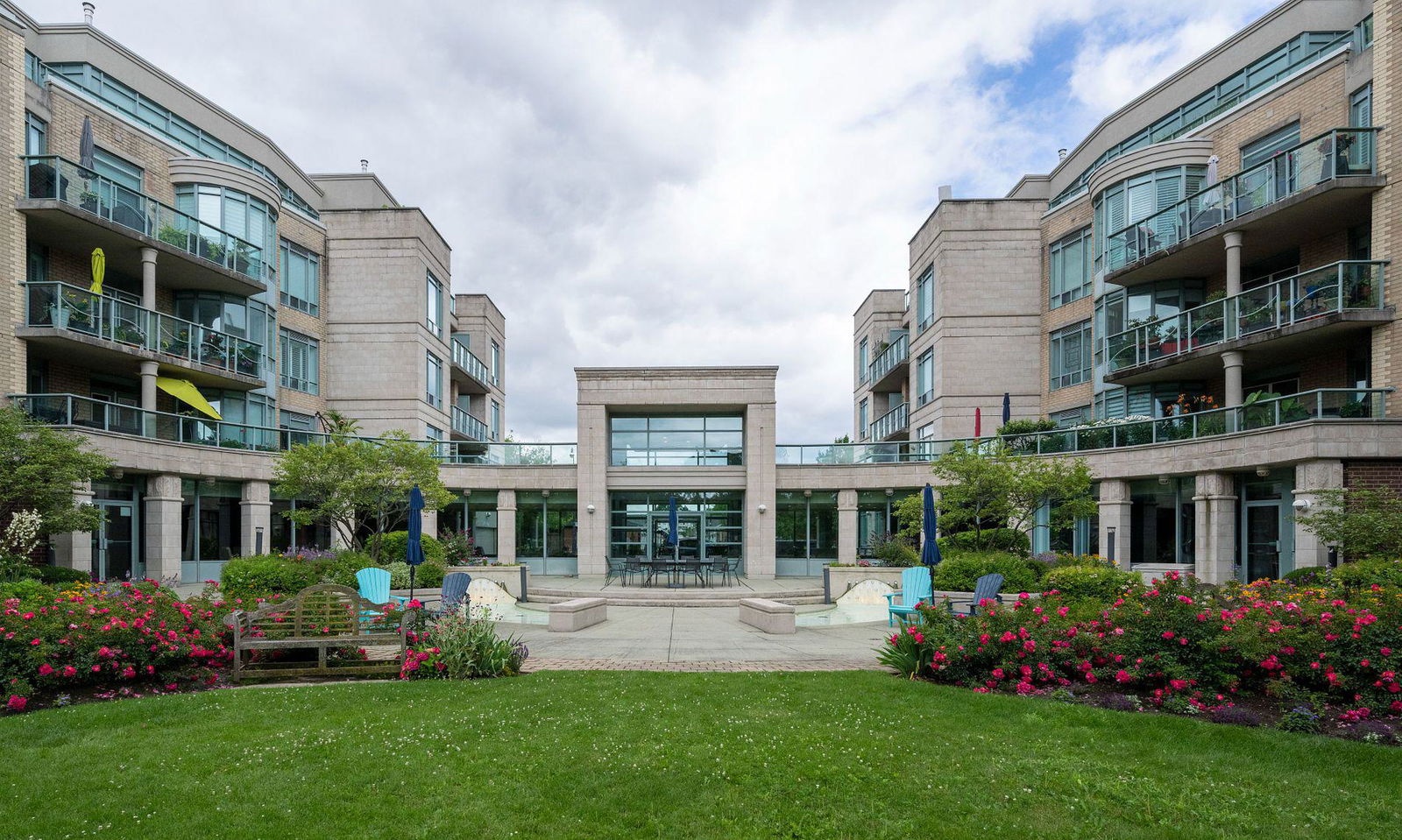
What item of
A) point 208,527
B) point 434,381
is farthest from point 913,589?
point 434,381

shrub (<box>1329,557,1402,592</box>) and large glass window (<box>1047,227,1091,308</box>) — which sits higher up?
large glass window (<box>1047,227,1091,308</box>)

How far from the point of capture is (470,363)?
37219 millimetres

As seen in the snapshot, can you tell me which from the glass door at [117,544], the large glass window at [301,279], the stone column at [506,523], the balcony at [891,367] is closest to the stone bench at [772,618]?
the stone column at [506,523]

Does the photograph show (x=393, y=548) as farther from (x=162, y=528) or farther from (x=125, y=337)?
(x=125, y=337)

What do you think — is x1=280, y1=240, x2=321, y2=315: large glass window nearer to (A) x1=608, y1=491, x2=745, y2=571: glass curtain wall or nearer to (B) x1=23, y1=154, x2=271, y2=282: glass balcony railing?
(B) x1=23, y1=154, x2=271, y2=282: glass balcony railing

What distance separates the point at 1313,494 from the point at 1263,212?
7.53 meters

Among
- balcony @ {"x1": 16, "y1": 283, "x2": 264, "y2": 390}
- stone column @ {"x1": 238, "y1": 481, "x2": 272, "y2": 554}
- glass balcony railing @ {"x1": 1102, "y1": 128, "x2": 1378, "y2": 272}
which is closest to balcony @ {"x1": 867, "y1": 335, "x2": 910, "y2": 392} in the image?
glass balcony railing @ {"x1": 1102, "y1": 128, "x2": 1378, "y2": 272}

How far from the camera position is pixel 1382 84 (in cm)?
1670

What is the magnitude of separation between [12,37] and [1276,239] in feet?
105

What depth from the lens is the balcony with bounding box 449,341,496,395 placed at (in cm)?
3519

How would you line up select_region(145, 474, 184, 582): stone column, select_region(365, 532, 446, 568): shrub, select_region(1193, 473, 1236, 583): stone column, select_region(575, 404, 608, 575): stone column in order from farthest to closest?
1. select_region(575, 404, 608, 575): stone column
2. select_region(365, 532, 446, 568): shrub
3. select_region(145, 474, 184, 582): stone column
4. select_region(1193, 473, 1236, 583): stone column

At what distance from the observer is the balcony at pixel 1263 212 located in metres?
17.1

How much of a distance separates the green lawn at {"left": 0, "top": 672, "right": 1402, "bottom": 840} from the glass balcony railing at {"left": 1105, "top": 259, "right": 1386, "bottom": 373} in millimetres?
15126

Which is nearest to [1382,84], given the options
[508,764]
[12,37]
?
[508,764]
